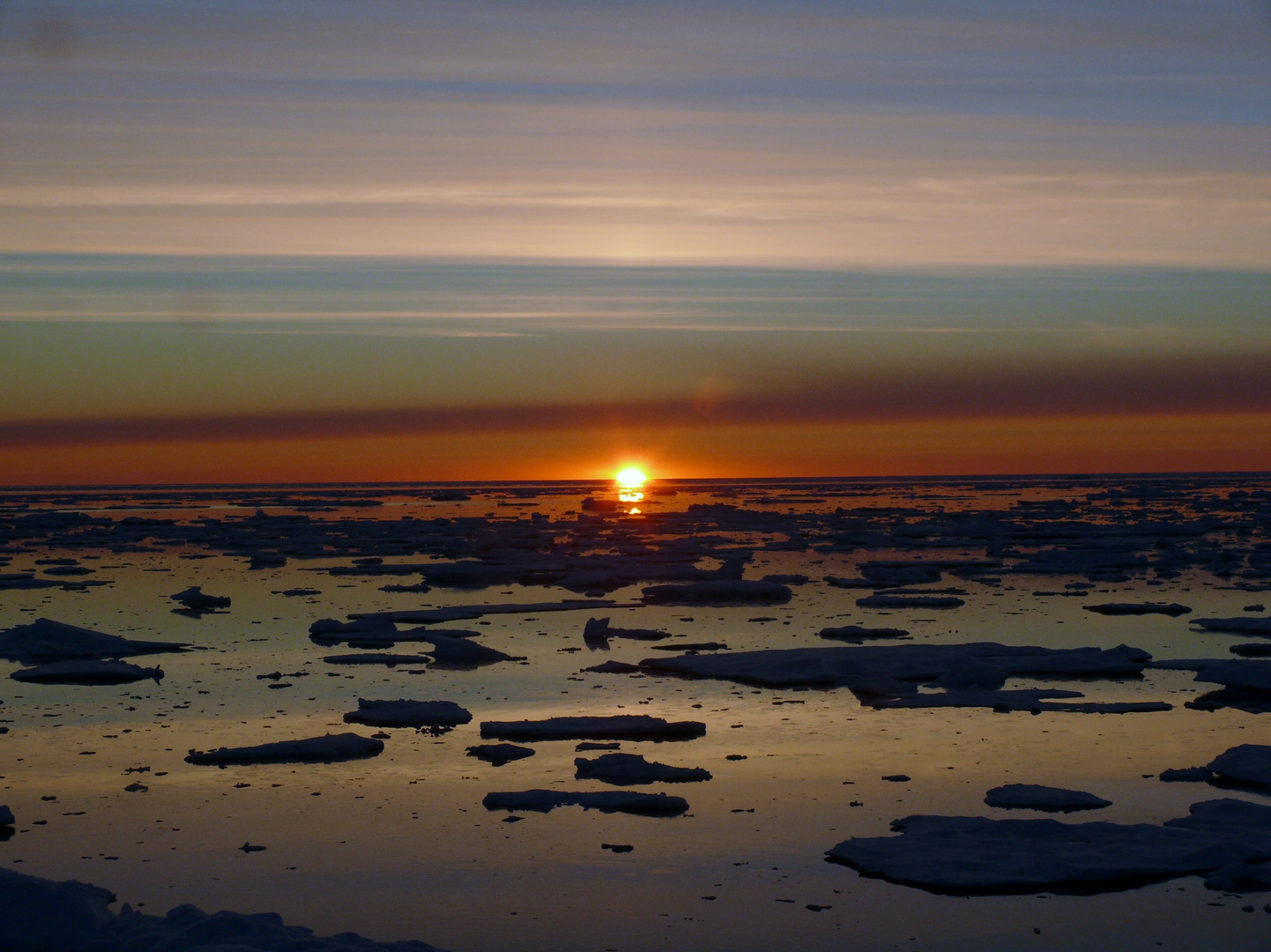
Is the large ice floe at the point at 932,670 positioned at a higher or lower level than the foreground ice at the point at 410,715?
higher

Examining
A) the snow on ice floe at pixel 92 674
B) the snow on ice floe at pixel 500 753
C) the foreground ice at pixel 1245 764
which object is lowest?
the snow on ice floe at pixel 92 674

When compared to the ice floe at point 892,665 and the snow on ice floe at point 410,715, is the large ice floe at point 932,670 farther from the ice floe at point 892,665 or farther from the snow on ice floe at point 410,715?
the snow on ice floe at point 410,715

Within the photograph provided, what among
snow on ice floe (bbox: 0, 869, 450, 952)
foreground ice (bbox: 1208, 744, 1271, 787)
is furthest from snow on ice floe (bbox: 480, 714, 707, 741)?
snow on ice floe (bbox: 0, 869, 450, 952)

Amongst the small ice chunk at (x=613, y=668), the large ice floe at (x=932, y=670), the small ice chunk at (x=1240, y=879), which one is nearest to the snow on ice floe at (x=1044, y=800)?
the small ice chunk at (x=1240, y=879)

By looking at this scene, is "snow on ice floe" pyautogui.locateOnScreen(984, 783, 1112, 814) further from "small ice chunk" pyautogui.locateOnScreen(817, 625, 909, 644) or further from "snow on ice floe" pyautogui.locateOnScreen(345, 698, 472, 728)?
"small ice chunk" pyautogui.locateOnScreen(817, 625, 909, 644)

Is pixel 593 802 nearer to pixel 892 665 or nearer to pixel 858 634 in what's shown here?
pixel 892 665

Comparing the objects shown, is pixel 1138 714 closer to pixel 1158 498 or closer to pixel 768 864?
pixel 768 864
